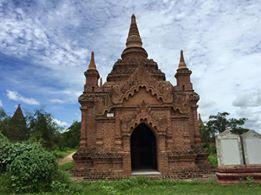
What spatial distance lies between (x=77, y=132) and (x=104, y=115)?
3938cm

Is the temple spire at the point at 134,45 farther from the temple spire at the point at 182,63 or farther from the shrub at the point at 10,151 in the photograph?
the shrub at the point at 10,151

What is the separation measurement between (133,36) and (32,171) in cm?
1492

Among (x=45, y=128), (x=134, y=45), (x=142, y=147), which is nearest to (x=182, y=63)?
(x=134, y=45)

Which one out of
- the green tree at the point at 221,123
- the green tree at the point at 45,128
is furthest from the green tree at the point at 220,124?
the green tree at the point at 45,128

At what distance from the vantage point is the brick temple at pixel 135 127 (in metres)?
15.7

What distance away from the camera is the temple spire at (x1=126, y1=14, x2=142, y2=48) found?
73.1 ft

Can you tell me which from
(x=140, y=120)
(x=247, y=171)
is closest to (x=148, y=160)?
(x=140, y=120)

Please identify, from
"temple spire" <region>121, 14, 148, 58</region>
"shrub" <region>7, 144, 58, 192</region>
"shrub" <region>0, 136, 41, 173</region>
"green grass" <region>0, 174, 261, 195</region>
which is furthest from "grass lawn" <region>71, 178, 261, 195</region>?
"temple spire" <region>121, 14, 148, 58</region>

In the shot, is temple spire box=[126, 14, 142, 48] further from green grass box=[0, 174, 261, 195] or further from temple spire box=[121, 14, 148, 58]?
green grass box=[0, 174, 261, 195]

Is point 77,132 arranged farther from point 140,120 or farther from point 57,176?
point 57,176

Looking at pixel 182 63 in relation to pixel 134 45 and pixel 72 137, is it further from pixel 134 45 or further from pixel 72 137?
pixel 72 137

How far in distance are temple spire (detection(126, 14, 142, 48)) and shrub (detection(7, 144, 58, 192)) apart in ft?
43.2

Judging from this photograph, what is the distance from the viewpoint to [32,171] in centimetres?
1049

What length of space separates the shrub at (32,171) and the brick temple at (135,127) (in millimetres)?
4600
